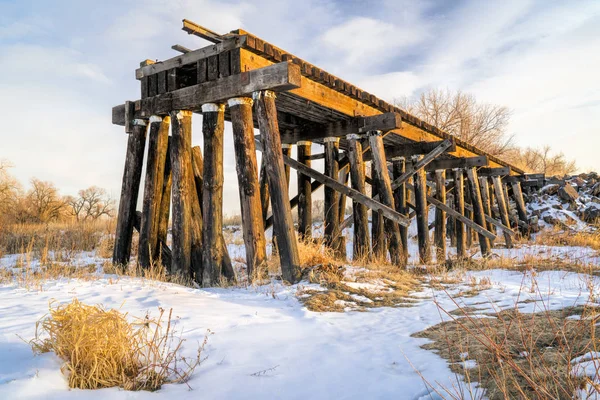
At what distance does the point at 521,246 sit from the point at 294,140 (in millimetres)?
7930

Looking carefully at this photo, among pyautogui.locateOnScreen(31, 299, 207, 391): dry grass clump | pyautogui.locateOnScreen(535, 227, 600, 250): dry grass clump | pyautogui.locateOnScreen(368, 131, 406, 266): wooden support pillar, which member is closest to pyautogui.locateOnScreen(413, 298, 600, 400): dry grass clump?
pyautogui.locateOnScreen(31, 299, 207, 391): dry grass clump

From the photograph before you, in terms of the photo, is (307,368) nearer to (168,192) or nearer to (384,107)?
(168,192)

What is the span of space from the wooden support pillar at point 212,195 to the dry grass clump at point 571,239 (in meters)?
9.00

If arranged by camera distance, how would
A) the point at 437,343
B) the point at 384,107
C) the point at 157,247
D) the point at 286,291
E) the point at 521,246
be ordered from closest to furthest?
1. the point at 437,343
2. the point at 286,291
3. the point at 157,247
4. the point at 384,107
5. the point at 521,246

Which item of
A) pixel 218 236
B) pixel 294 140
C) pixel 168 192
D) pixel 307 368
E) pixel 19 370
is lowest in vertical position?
pixel 307 368

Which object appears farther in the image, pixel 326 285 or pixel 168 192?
pixel 168 192

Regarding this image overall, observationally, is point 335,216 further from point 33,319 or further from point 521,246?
point 521,246

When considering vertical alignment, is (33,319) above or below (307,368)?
above

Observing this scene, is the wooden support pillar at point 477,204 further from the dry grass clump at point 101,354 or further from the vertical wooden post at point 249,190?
the dry grass clump at point 101,354

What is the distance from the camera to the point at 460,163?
1129 centimetres

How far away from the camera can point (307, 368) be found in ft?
8.89

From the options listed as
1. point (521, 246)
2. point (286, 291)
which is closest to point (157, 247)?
point (286, 291)

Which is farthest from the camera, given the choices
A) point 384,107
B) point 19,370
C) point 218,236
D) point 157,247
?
point 384,107

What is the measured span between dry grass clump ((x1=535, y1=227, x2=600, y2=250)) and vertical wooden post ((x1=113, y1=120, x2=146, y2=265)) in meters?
10.0
